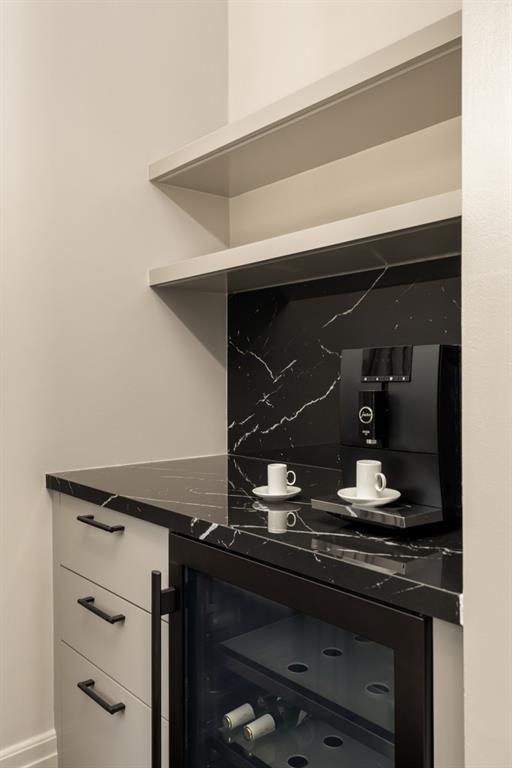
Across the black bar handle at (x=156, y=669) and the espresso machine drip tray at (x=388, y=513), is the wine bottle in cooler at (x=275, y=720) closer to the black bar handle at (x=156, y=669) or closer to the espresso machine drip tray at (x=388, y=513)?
the black bar handle at (x=156, y=669)

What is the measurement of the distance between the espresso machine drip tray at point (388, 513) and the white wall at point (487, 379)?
26cm

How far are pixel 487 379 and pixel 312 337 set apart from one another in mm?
1220

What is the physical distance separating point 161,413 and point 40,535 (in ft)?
1.72

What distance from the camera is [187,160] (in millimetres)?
1864

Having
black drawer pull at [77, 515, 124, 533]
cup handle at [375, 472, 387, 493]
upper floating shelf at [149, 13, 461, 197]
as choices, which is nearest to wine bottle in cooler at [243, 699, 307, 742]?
cup handle at [375, 472, 387, 493]

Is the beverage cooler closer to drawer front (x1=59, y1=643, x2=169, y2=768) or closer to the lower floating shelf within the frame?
the lower floating shelf

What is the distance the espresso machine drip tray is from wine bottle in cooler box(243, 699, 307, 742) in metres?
0.36

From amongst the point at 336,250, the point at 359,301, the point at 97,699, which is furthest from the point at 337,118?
the point at 97,699

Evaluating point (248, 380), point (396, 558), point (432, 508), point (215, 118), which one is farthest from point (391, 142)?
point (396, 558)

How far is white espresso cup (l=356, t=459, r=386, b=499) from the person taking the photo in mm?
1146

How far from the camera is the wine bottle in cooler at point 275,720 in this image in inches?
44.8

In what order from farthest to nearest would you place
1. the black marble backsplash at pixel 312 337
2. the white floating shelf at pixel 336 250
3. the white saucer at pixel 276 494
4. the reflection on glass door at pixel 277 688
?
the black marble backsplash at pixel 312 337 → the white saucer at pixel 276 494 → the white floating shelf at pixel 336 250 → the reflection on glass door at pixel 277 688

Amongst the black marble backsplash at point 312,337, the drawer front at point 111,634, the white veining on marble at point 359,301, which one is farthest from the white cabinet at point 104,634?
the white veining on marble at point 359,301

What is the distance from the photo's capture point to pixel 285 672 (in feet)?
3.78
